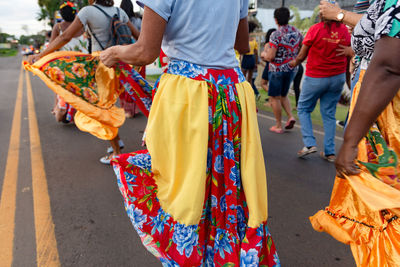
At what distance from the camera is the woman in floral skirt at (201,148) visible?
1.41 metres

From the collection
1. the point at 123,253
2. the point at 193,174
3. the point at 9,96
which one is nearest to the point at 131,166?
the point at 193,174

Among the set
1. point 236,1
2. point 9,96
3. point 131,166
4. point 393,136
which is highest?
point 236,1

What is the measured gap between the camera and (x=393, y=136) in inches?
50.4

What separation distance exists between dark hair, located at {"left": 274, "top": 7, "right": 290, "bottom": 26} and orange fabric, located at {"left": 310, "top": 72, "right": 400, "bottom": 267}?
127 inches

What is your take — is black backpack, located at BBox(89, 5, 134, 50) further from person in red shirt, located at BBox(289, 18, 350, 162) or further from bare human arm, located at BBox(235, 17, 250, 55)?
person in red shirt, located at BBox(289, 18, 350, 162)

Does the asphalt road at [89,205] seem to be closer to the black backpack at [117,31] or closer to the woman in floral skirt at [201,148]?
the woman in floral skirt at [201,148]

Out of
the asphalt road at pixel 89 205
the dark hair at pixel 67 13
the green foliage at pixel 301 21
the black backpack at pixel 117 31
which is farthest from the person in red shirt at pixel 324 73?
the green foliage at pixel 301 21

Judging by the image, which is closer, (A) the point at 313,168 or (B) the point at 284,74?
(A) the point at 313,168

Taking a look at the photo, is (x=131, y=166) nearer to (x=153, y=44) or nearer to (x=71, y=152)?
(x=153, y=44)

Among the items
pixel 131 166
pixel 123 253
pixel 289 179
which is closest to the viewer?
pixel 131 166

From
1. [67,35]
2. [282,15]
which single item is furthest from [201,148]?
[282,15]

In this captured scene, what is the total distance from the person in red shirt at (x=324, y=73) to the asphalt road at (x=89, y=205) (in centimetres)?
43

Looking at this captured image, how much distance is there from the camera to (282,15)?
4422mm

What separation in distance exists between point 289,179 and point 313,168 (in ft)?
1.66
